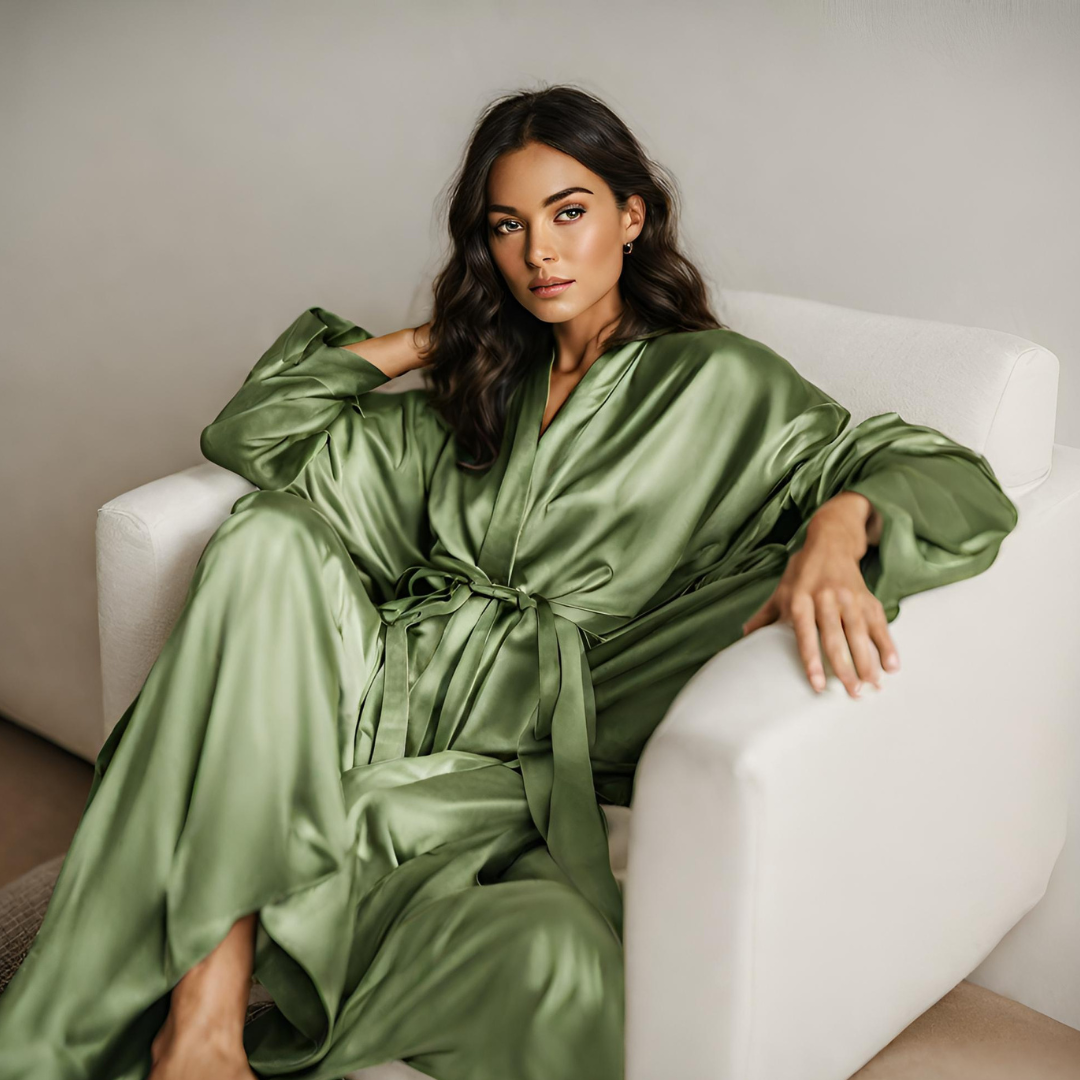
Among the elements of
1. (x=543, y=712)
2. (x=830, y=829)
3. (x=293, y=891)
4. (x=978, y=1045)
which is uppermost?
(x=830, y=829)

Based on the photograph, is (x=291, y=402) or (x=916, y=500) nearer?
(x=916, y=500)

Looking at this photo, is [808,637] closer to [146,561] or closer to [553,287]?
[553,287]

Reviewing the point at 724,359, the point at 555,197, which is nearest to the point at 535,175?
the point at 555,197

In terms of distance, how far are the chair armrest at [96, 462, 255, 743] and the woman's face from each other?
20.6 inches

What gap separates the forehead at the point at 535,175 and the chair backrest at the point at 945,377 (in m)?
0.37

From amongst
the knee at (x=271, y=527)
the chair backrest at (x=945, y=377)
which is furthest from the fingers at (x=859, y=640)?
A: the knee at (x=271, y=527)

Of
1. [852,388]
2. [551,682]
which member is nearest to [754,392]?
[852,388]

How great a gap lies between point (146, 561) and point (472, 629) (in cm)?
46

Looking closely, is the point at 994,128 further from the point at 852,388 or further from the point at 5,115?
the point at 5,115

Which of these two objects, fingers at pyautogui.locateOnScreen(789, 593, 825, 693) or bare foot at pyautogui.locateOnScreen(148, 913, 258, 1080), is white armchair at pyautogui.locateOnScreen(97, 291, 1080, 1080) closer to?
fingers at pyautogui.locateOnScreen(789, 593, 825, 693)

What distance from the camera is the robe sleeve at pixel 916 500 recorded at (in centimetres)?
120

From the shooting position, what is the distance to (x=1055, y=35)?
5.14ft

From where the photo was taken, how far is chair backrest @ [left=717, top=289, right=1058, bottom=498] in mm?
1475

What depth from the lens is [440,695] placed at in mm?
1561
